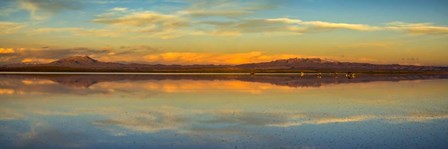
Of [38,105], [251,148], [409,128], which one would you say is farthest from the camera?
[38,105]

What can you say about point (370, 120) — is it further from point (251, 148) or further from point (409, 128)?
point (251, 148)

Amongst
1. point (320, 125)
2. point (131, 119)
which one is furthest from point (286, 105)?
point (131, 119)

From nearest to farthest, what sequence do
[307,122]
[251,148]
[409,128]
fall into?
[251,148] → [409,128] → [307,122]

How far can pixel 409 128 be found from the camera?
14766mm

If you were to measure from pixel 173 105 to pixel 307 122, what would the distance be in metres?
7.24

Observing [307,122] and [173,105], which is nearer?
[307,122]

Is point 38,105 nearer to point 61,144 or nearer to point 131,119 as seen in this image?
point 131,119

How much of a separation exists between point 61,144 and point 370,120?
984 centimetres

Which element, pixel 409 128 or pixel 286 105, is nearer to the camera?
pixel 409 128

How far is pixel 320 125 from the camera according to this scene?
1529cm

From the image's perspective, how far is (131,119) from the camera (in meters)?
16.4

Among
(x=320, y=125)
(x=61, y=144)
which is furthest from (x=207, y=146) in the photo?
(x=320, y=125)

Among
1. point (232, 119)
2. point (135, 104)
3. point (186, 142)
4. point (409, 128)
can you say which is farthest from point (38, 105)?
point (409, 128)

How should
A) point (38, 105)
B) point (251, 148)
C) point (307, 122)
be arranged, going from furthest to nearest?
point (38, 105), point (307, 122), point (251, 148)
